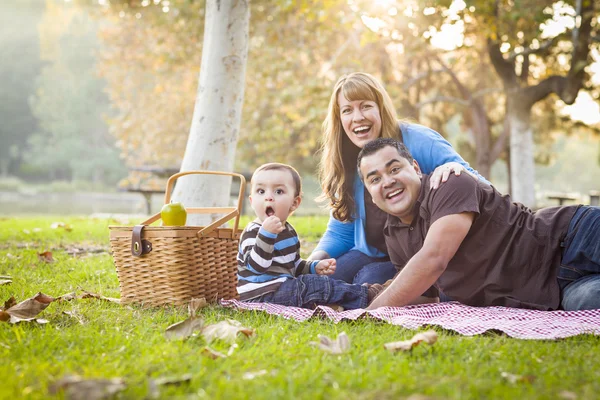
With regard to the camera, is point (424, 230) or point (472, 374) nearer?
point (472, 374)

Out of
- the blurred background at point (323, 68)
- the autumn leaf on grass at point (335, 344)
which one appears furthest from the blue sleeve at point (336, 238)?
the autumn leaf on grass at point (335, 344)

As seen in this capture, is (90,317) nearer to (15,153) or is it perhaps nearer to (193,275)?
(193,275)

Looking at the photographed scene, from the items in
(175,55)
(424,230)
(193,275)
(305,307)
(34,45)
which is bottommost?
(305,307)

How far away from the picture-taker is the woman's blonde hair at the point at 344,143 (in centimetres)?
431

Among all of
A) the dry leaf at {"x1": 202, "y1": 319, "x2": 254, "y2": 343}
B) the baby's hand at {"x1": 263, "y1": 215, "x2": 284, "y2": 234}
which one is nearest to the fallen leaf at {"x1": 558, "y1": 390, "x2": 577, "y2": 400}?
the dry leaf at {"x1": 202, "y1": 319, "x2": 254, "y2": 343}

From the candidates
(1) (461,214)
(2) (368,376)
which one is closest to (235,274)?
(1) (461,214)

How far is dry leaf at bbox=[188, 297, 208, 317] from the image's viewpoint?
3268mm

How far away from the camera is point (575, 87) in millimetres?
12680

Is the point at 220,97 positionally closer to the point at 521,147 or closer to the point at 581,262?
the point at 581,262

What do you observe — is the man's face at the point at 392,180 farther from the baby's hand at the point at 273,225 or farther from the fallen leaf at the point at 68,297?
the fallen leaf at the point at 68,297

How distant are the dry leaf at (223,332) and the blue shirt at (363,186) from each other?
6.42 ft

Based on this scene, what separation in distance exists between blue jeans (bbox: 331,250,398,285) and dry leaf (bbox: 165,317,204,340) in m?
1.77

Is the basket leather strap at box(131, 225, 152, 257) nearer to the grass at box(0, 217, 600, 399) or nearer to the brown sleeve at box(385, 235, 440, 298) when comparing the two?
the grass at box(0, 217, 600, 399)

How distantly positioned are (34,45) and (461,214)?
59.0m
